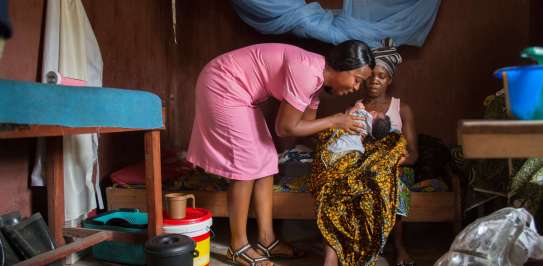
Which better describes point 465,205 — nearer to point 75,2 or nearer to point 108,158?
point 108,158

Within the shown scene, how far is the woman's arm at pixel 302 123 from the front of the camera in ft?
6.46

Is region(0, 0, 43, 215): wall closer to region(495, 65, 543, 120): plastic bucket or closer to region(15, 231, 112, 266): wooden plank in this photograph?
region(15, 231, 112, 266): wooden plank

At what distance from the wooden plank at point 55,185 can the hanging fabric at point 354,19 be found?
56.9 inches

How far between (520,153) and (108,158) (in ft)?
7.61

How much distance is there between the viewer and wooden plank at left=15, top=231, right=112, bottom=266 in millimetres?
1657

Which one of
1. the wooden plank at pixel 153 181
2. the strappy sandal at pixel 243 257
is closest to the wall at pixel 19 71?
the wooden plank at pixel 153 181

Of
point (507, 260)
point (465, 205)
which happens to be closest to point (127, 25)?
point (465, 205)

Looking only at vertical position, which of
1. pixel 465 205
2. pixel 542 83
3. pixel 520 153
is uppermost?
pixel 542 83

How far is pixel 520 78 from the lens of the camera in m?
0.92

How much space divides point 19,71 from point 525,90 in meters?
1.90

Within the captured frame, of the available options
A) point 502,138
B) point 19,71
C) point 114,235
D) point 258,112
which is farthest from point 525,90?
point 19,71

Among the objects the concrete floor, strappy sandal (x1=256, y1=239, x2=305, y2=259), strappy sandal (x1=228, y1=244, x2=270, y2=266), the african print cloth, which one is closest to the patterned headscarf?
the african print cloth

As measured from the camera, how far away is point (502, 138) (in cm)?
83

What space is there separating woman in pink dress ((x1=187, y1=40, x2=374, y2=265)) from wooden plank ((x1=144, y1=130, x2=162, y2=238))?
26 centimetres
